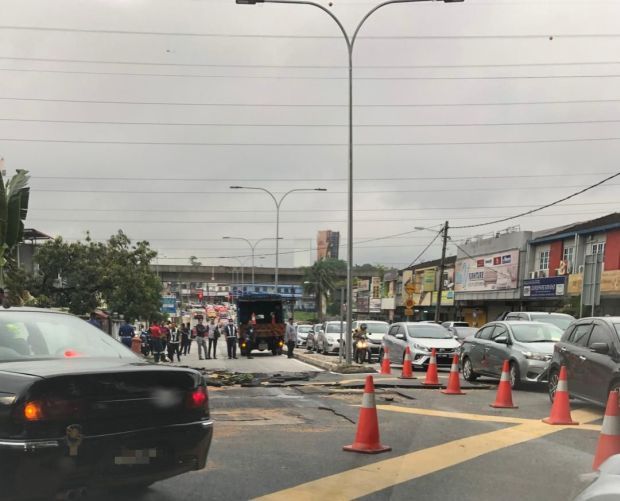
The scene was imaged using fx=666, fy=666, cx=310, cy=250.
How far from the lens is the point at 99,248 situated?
3828 centimetres

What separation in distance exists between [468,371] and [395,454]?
28.5 feet

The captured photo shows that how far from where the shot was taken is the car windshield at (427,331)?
1975cm

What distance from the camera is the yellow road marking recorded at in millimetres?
5480

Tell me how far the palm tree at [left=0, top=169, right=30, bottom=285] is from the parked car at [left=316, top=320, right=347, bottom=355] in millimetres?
15238

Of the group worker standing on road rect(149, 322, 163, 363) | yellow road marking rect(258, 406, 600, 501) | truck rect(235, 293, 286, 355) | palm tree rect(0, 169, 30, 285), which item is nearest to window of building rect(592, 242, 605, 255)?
truck rect(235, 293, 286, 355)

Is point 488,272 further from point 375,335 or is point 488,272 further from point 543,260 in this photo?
point 375,335

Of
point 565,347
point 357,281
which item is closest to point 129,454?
point 565,347

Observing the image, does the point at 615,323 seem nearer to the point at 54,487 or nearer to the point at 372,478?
the point at 372,478

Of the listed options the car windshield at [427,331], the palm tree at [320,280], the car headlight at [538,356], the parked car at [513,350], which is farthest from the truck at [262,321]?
the palm tree at [320,280]

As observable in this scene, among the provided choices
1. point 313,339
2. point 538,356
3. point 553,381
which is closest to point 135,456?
point 553,381

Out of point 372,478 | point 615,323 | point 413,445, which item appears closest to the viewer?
point 372,478

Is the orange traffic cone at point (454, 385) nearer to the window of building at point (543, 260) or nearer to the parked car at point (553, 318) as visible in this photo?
the parked car at point (553, 318)

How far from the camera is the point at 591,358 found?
9570 mm

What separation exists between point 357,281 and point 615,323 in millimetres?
81063
